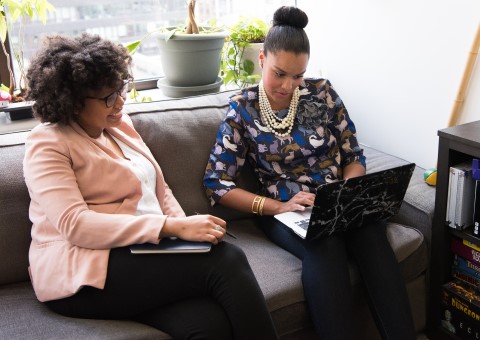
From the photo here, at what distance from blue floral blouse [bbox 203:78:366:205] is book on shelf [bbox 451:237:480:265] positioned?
40cm

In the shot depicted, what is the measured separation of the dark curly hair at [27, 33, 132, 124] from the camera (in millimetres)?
1335

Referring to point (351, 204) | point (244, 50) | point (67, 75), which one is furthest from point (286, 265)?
point (244, 50)

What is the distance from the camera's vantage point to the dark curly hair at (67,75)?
4.38ft

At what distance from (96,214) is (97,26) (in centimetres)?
129

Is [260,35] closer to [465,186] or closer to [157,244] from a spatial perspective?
[465,186]

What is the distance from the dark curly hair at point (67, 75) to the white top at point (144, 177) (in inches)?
8.0

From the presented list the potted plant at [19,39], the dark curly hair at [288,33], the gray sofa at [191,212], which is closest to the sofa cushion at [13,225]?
the gray sofa at [191,212]

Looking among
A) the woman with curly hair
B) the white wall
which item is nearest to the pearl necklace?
the woman with curly hair

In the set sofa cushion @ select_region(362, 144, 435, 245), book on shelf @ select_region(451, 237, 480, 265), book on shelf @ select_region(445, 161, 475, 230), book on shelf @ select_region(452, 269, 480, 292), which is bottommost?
book on shelf @ select_region(452, 269, 480, 292)

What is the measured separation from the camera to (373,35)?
2211mm

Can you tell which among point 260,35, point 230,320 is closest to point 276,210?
point 230,320

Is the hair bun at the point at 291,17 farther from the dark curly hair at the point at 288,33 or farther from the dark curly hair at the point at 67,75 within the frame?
the dark curly hair at the point at 67,75

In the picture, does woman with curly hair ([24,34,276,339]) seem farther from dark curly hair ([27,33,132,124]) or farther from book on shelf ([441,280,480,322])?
book on shelf ([441,280,480,322])

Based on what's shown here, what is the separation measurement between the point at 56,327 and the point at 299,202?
0.78 metres
